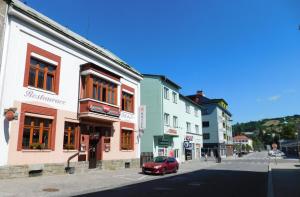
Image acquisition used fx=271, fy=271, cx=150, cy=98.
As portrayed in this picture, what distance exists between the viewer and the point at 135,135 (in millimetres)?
28562

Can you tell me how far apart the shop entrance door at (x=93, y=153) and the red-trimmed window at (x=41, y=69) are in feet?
19.1

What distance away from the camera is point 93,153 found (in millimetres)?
22672

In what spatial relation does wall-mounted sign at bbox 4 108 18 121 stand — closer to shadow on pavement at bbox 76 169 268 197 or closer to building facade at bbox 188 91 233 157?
shadow on pavement at bbox 76 169 268 197

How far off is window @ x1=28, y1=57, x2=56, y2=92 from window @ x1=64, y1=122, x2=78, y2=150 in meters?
3.04

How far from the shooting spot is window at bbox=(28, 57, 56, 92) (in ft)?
57.7

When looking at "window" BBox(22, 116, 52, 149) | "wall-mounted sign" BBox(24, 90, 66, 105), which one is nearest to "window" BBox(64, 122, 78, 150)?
"window" BBox(22, 116, 52, 149)

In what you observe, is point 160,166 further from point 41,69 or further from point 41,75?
point 41,69

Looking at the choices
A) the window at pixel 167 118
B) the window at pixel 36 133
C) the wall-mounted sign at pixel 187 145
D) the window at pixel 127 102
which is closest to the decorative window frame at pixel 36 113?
the window at pixel 36 133

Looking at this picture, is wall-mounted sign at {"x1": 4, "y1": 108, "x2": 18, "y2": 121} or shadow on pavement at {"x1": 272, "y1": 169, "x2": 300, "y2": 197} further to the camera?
wall-mounted sign at {"x1": 4, "y1": 108, "x2": 18, "y2": 121}

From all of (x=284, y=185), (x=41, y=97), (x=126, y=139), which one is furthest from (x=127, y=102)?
(x=284, y=185)

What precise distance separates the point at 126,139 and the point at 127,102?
12.5ft

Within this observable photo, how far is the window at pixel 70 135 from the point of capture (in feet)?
64.5

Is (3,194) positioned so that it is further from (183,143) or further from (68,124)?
(183,143)

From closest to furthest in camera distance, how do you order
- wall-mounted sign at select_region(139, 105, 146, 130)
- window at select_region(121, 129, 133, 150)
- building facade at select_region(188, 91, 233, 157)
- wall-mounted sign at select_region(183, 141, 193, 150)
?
window at select_region(121, 129, 133, 150) → wall-mounted sign at select_region(139, 105, 146, 130) → wall-mounted sign at select_region(183, 141, 193, 150) → building facade at select_region(188, 91, 233, 157)
